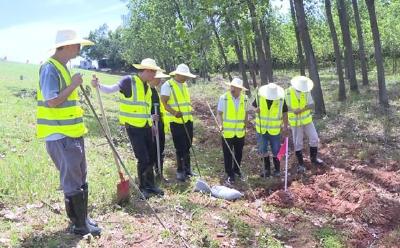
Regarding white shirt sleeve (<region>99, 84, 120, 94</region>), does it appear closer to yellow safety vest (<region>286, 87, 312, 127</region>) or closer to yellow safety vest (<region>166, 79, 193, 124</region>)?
yellow safety vest (<region>166, 79, 193, 124</region>)

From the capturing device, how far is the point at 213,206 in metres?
7.78

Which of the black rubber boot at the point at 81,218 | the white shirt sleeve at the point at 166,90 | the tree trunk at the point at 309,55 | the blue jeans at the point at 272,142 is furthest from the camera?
the tree trunk at the point at 309,55

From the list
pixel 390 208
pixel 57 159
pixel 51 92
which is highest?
pixel 51 92

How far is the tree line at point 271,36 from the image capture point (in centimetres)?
1803

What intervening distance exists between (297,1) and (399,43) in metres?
21.2

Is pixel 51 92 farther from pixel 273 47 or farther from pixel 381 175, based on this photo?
pixel 273 47

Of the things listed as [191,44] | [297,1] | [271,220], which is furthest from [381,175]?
[191,44]

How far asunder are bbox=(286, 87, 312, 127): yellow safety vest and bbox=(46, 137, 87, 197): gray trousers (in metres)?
5.81

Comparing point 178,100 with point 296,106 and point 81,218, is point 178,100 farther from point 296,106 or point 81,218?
point 81,218

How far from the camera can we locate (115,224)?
6.43 metres

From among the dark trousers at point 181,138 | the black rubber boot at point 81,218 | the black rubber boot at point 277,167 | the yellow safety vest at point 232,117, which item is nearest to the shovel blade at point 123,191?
the black rubber boot at point 81,218

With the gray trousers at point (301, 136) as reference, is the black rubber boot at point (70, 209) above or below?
above

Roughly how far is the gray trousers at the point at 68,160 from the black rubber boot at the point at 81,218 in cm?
8

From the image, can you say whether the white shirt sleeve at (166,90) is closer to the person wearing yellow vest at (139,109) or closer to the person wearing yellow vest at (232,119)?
the person wearing yellow vest at (232,119)
